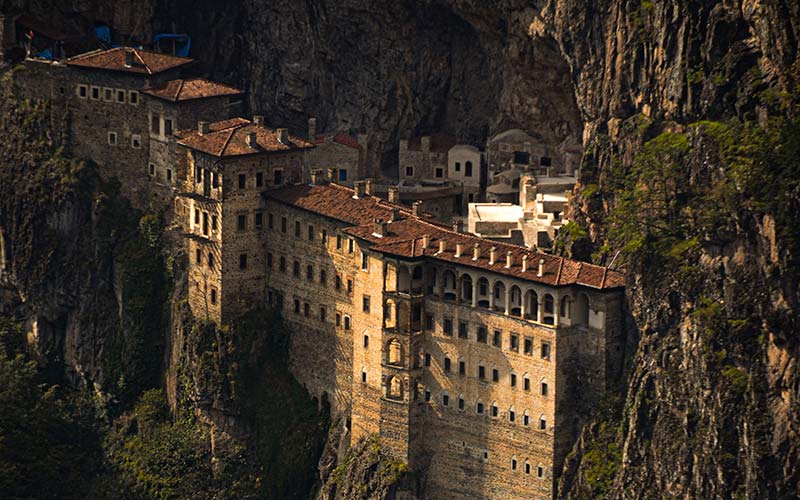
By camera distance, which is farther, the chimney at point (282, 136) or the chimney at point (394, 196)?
the chimney at point (282, 136)

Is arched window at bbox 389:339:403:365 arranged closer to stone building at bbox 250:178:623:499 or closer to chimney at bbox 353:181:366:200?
stone building at bbox 250:178:623:499

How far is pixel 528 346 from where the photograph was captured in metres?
156

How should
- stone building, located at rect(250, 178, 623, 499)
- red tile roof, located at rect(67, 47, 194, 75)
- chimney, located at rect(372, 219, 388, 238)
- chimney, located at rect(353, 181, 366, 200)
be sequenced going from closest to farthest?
stone building, located at rect(250, 178, 623, 499) → chimney, located at rect(372, 219, 388, 238) → chimney, located at rect(353, 181, 366, 200) → red tile roof, located at rect(67, 47, 194, 75)

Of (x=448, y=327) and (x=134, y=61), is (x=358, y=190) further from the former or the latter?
(x=134, y=61)

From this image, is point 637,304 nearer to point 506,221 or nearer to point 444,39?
point 506,221

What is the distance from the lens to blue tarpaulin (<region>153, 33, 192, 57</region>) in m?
191

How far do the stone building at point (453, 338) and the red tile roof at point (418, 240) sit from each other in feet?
0.35

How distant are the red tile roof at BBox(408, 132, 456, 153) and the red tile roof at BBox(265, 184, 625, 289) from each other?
44.7ft

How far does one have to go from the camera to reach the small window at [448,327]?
523 feet

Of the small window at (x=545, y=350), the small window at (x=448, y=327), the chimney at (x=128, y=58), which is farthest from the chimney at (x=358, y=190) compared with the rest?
the chimney at (x=128, y=58)

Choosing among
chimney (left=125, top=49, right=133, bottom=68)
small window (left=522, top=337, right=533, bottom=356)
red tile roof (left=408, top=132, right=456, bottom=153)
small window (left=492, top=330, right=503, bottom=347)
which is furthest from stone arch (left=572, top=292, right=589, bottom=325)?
chimney (left=125, top=49, right=133, bottom=68)

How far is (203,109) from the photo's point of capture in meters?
179

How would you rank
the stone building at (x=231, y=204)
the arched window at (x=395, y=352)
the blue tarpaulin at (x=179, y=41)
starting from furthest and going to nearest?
1. the blue tarpaulin at (x=179, y=41)
2. the stone building at (x=231, y=204)
3. the arched window at (x=395, y=352)

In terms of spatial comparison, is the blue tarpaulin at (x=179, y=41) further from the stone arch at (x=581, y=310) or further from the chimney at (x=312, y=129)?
the stone arch at (x=581, y=310)
